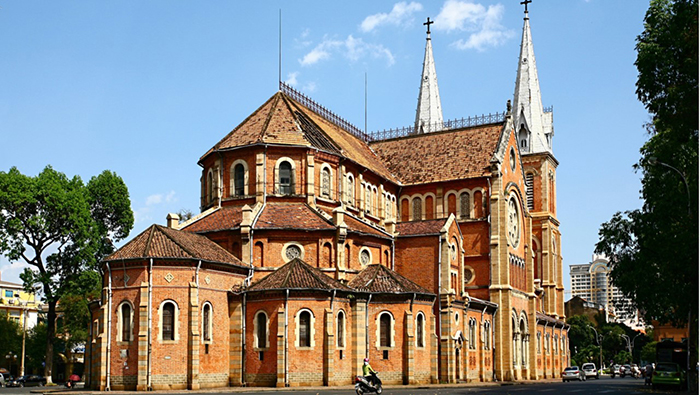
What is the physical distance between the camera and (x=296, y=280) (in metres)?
47.4

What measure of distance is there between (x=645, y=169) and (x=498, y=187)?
2405 cm

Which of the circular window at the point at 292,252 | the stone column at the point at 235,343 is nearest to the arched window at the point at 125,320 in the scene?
the stone column at the point at 235,343

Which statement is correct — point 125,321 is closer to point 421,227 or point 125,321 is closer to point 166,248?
point 166,248

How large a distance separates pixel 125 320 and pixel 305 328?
9.79 meters

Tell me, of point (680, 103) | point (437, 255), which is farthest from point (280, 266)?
point (680, 103)

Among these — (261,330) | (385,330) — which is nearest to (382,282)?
(385,330)

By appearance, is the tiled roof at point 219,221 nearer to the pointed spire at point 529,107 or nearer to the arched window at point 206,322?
the arched window at point 206,322

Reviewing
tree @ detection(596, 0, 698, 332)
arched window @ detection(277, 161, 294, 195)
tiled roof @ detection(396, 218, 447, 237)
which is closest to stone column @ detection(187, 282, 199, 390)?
arched window @ detection(277, 161, 294, 195)

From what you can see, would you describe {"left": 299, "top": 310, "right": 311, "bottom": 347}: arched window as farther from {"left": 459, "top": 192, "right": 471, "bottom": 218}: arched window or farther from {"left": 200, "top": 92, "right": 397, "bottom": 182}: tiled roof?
{"left": 459, "top": 192, "right": 471, "bottom": 218}: arched window

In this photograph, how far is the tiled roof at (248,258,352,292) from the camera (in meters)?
47.2

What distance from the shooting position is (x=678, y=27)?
32.8m

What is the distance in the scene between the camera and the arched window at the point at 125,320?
147 feet

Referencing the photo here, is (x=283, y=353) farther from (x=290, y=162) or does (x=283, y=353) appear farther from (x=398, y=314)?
(x=290, y=162)

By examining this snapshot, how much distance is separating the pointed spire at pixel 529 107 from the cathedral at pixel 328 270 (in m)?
14.4
